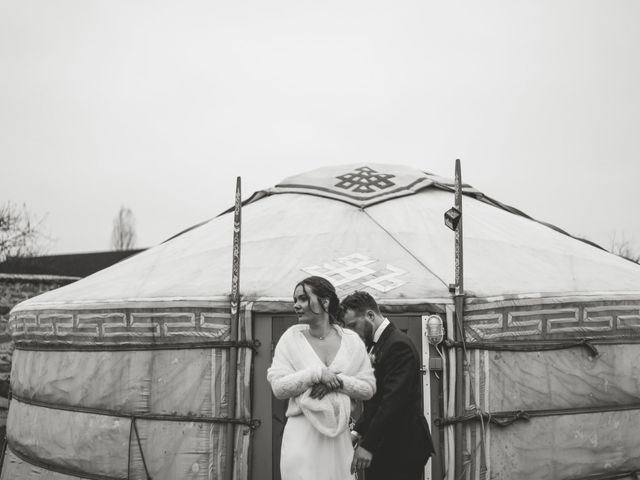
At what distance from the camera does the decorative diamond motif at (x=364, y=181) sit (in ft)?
15.8

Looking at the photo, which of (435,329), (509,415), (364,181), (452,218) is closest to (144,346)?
(435,329)

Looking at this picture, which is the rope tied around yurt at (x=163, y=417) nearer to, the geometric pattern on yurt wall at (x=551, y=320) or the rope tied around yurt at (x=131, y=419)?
the rope tied around yurt at (x=131, y=419)

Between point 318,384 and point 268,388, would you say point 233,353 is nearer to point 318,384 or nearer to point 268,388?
point 268,388

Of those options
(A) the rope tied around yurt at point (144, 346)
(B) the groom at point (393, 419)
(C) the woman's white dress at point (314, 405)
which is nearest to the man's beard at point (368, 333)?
(B) the groom at point (393, 419)

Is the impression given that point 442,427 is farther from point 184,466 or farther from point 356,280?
point 184,466

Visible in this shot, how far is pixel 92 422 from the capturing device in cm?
376

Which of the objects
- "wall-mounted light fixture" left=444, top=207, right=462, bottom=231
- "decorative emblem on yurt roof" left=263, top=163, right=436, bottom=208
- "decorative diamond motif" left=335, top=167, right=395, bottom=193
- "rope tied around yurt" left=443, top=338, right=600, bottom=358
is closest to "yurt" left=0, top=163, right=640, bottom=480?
"rope tied around yurt" left=443, top=338, right=600, bottom=358

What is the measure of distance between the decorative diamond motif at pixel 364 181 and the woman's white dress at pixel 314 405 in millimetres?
2530

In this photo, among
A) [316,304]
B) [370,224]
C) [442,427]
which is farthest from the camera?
[370,224]

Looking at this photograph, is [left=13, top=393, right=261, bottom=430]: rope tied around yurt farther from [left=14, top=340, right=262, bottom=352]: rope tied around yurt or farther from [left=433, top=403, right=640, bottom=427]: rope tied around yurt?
[left=433, top=403, right=640, bottom=427]: rope tied around yurt

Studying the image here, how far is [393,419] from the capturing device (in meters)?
2.34

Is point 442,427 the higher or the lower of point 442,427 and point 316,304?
the lower

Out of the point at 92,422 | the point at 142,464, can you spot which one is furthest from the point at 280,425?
the point at 92,422

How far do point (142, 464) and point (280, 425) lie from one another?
0.79m
